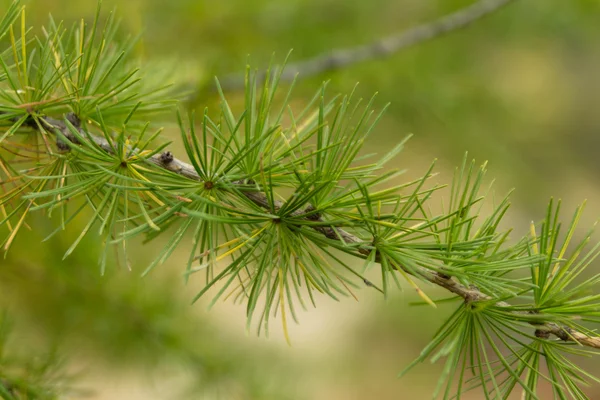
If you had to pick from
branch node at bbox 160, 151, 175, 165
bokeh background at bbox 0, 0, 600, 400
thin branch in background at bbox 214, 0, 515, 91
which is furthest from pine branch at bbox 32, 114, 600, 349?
thin branch in background at bbox 214, 0, 515, 91

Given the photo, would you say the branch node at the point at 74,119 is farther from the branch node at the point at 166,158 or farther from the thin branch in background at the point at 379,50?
the thin branch in background at the point at 379,50

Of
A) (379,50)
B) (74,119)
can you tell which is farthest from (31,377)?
(379,50)

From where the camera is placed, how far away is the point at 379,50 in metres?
0.96

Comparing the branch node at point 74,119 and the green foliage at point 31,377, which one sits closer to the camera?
the branch node at point 74,119

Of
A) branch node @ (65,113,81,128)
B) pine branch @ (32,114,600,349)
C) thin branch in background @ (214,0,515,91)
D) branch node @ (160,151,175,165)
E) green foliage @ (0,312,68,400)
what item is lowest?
green foliage @ (0,312,68,400)

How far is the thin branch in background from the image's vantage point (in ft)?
2.92

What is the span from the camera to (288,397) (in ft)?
3.00

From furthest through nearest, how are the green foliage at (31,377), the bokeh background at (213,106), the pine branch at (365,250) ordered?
the bokeh background at (213,106)
the green foliage at (31,377)
the pine branch at (365,250)

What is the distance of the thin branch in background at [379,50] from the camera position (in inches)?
35.1

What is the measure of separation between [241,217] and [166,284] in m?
0.58

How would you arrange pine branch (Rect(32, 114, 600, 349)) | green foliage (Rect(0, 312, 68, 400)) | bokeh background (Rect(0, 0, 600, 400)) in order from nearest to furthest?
pine branch (Rect(32, 114, 600, 349))
green foliage (Rect(0, 312, 68, 400))
bokeh background (Rect(0, 0, 600, 400))

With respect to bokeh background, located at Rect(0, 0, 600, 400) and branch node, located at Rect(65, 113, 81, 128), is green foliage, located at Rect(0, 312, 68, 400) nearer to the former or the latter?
bokeh background, located at Rect(0, 0, 600, 400)

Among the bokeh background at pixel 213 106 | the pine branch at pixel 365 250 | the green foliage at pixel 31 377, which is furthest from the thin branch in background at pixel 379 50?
the pine branch at pixel 365 250

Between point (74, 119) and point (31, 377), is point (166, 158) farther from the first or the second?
point (31, 377)
